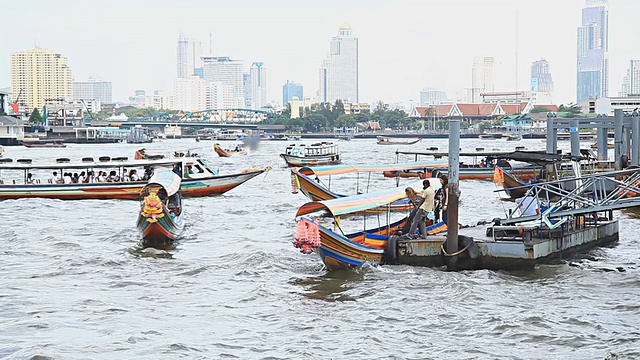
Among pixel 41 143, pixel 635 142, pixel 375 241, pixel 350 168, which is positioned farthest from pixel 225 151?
pixel 375 241

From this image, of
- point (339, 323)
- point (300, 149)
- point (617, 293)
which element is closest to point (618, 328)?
point (617, 293)

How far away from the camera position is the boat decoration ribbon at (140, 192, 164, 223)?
19609 mm

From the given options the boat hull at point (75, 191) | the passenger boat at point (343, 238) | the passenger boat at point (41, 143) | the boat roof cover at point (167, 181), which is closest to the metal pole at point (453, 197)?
the passenger boat at point (343, 238)

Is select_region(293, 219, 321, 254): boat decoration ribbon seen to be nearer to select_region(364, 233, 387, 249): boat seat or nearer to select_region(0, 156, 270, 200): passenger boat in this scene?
select_region(364, 233, 387, 249): boat seat

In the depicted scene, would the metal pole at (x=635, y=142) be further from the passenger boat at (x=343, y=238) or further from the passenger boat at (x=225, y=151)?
the passenger boat at (x=225, y=151)

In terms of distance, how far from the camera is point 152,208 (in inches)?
772

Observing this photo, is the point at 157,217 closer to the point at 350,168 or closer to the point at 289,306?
the point at 350,168

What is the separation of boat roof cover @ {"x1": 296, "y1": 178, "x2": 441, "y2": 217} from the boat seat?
0.53 meters

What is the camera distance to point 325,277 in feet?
52.7

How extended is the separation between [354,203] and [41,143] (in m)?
94.1

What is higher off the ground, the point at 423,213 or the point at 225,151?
the point at 423,213

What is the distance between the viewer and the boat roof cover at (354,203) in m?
15.2

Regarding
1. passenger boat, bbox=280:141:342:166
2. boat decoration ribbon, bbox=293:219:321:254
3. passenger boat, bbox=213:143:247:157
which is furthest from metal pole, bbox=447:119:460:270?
passenger boat, bbox=213:143:247:157

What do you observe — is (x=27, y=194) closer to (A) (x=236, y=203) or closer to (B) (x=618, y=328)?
(A) (x=236, y=203)
